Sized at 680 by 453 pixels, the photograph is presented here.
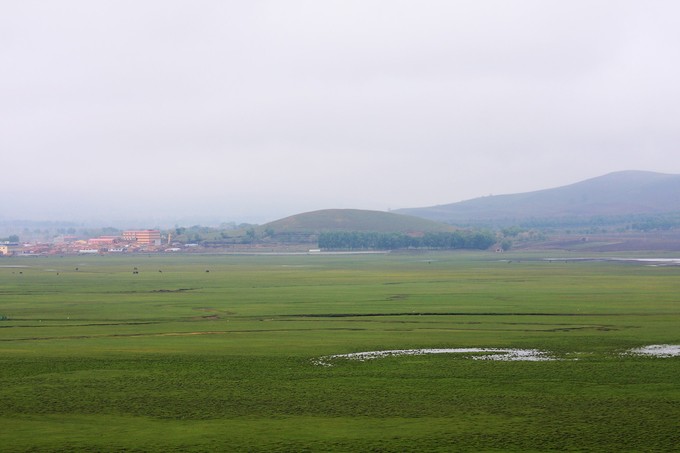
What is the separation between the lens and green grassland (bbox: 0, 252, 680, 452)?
35.7m

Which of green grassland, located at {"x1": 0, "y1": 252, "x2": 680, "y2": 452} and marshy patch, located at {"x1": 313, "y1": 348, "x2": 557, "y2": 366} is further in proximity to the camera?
marshy patch, located at {"x1": 313, "y1": 348, "x2": 557, "y2": 366}

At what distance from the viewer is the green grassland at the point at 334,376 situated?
117ft

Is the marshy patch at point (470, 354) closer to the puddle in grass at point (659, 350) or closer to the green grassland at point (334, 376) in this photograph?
the green grassland at point (334, 376)

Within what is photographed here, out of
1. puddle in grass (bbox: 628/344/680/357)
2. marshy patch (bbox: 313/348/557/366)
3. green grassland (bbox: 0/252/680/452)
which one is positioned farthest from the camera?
puddle in grass (bbox: 628/344/680/357)

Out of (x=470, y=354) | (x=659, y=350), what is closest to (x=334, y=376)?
(x=470, y=354)

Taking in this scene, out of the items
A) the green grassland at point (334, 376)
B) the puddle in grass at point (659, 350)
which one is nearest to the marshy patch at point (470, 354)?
the green grassland at point (334, 376)

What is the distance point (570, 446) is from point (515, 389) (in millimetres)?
9757

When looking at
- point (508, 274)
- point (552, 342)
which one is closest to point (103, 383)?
point (552, 342)

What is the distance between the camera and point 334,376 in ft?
156

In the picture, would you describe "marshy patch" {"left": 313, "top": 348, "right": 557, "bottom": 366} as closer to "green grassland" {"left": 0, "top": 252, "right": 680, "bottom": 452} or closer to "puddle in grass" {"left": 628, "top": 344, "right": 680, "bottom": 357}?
"green grassland" {"left": 0, "top": 252, "right": 680, "bottom": 452}


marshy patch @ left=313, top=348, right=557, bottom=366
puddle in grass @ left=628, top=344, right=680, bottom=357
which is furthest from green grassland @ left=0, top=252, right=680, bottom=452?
puddle in grass @ left=628, top=344, right=680, bottom=357

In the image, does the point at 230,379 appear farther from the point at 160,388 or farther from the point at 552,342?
the point at 552,342

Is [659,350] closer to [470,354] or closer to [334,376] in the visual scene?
[470,354]

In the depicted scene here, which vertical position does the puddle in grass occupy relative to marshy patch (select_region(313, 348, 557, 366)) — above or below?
below
